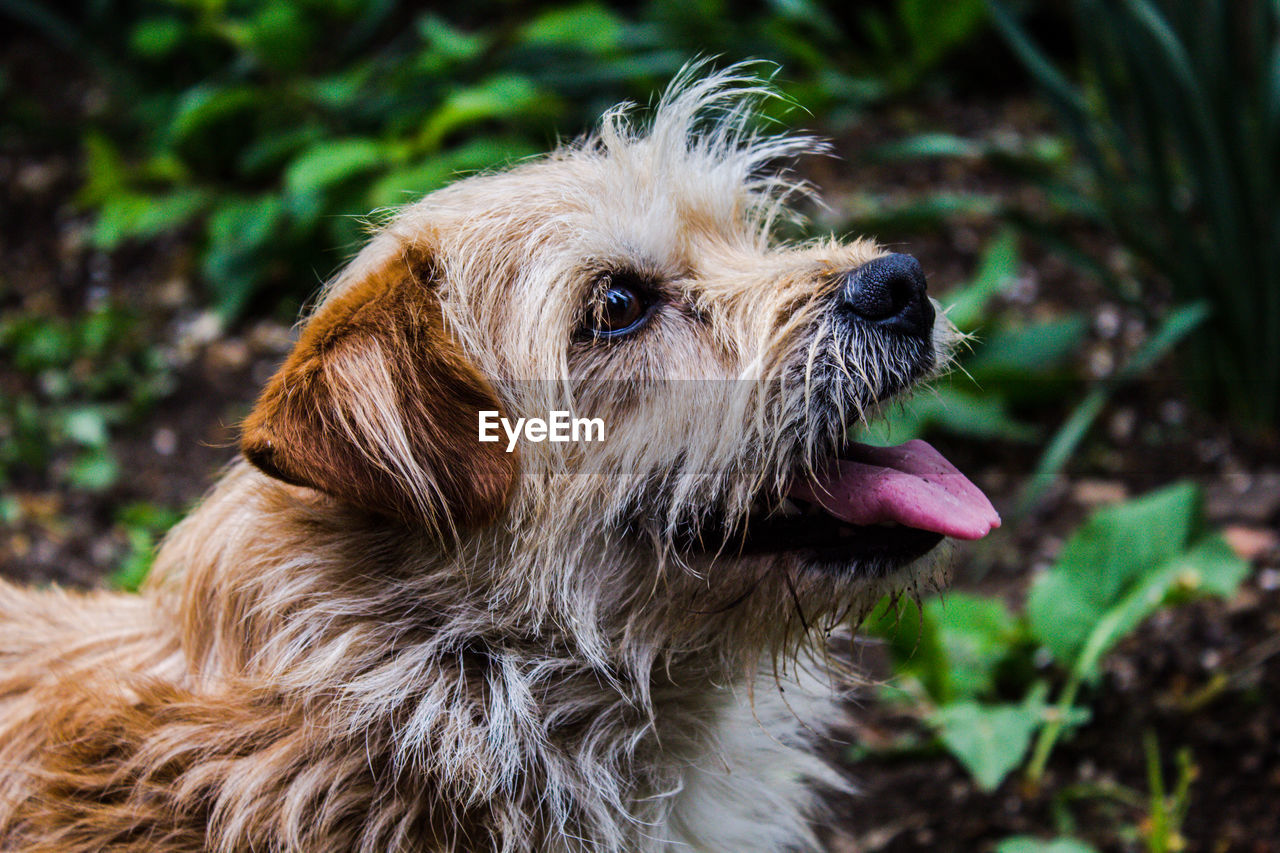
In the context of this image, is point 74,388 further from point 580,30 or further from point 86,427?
point 580,30

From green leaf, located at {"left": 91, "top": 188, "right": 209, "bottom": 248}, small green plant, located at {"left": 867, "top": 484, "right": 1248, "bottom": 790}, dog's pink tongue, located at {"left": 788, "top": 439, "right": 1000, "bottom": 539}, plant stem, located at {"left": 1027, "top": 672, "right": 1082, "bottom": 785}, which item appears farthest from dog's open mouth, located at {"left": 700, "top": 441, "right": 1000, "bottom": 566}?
green leaf, located at {"left": 91, "top": 188, "right": 209, "bottom": 248}

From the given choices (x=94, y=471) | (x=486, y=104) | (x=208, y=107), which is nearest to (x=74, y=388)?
(x=94, y=471)

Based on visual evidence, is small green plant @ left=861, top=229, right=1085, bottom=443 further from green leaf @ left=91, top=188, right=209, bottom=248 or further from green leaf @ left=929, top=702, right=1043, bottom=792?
green leaf @ left=91, top=188, right=209, bottom=248

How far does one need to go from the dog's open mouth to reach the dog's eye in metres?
0.43

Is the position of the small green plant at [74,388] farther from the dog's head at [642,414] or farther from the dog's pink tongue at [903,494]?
the dog's pink tongue at [903,494]

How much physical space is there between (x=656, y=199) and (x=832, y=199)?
155 inches

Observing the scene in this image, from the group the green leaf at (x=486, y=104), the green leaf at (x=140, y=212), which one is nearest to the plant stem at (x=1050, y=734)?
the green leaf at (x=486, y=104)

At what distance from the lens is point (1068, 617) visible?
3072 millimetres

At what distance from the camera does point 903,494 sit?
201 centimetres

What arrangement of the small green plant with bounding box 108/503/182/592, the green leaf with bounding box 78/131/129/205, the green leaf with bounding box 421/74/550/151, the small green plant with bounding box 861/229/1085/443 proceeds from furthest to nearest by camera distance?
the green leaf with bounding box 78/131/129/205
the green leaf with bounding box 421/74/550/151
the small green plant with bounding box 861/229/1085/443
the small green plant with bounding box 108/503/182/592

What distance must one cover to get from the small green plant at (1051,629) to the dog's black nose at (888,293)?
955 millimetres

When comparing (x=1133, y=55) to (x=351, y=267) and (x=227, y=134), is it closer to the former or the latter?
(x=351, y=267)

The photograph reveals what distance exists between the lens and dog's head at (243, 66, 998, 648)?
6.38 feet

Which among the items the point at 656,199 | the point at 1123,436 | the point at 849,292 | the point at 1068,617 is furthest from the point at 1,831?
the point at 1123,436
